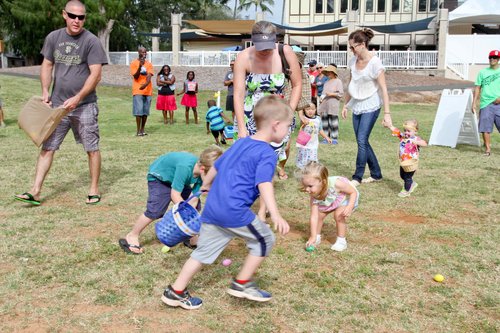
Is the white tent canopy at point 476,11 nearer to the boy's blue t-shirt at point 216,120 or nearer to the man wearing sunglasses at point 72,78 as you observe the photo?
the boy's blue t-shirt at point 216,120

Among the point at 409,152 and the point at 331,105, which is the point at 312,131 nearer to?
the point at 409,152

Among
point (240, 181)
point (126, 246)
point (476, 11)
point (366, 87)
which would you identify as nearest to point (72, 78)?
point (126, 246)

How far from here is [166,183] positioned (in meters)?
4.38

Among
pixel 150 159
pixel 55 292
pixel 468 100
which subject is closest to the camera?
pixel 55 292

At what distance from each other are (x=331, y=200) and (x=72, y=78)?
3258mm

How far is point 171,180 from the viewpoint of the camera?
4.32 metres

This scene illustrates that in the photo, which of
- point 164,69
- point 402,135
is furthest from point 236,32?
point 402,135

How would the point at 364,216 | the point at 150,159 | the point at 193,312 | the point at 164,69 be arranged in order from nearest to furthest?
the point at 193,312 → the point at 364,216 → the point at 150,159 → the point at 164,69

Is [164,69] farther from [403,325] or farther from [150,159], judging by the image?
[403,325]

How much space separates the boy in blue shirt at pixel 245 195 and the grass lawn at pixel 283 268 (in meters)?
0.34

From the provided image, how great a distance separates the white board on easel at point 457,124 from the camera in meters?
10.8

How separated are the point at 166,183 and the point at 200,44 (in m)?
41.6

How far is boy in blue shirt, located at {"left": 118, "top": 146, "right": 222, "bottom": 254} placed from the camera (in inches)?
155

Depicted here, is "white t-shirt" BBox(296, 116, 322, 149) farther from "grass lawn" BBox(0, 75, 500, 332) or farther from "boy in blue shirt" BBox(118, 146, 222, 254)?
"boy in blue shirt" BBox(118, 146, 222, 254)
